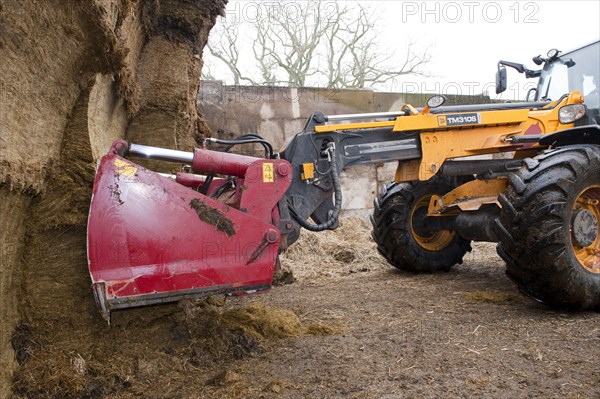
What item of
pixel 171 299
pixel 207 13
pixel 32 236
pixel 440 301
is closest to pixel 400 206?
pixel 440 301

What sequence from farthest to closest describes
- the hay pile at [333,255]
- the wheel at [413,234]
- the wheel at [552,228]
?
the hay pile at [333,255] < the wheel at [413,234] < the wheel at [552,228]

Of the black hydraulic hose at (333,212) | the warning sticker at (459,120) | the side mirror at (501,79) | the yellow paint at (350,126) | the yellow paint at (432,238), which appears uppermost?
the side mirror at (501,79)

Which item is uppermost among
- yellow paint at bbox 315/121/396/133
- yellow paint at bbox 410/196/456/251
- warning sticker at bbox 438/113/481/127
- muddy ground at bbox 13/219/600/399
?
warning sticker at bbox 438/113/481/127

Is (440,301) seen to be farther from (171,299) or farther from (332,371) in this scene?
(171,299)

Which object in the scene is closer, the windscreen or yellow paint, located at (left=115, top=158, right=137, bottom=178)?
yellow paint, located at (left=115, top=158, right=137, bottom=178)

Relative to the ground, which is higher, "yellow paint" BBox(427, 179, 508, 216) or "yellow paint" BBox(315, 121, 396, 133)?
"yellow paint" BBox(315, 121, 396, 133)

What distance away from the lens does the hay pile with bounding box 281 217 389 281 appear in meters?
6.45

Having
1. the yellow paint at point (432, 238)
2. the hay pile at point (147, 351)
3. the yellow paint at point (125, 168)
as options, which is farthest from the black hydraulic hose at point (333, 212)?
the yellow paint at point (432, 238)

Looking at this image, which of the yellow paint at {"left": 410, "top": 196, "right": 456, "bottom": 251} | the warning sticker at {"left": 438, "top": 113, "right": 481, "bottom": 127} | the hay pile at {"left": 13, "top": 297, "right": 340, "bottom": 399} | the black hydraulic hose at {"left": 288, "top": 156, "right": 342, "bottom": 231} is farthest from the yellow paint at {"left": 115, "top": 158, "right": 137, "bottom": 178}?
the yellow paint at {"left": 410, "top": 196, "right": 456, "bottom": 251}

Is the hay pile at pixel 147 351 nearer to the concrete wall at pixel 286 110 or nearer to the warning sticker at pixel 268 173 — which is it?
the warning sticker at pixel 268 173

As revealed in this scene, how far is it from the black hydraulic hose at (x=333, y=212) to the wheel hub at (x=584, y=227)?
1.79 meters

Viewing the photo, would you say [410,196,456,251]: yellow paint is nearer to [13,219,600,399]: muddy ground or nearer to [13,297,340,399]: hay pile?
[13,219,600,399]: muddy ground

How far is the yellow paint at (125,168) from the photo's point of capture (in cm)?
293

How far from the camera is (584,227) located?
13.1 ft
